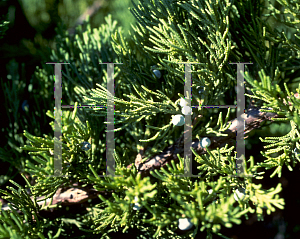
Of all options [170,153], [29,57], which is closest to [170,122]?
[170,153]

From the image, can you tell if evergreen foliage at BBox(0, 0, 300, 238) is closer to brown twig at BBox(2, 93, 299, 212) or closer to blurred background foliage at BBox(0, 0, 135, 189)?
brown twig at BBox(2, 93, 299, 212)

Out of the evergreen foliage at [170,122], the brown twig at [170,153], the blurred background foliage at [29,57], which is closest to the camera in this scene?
the evergreen foliage at [170,122]

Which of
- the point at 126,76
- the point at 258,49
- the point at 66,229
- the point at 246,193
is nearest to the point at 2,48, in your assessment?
the point at 126,76

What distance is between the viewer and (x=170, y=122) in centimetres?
77

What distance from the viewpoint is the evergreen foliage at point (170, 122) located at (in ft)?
2.00

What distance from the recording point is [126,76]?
2.85 feet

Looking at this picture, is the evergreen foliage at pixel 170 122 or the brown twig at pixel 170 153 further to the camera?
the brown twig at pixel 170 153

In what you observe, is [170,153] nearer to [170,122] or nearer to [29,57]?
[170,122]

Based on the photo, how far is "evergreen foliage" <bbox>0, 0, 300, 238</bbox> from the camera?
2.00 feet

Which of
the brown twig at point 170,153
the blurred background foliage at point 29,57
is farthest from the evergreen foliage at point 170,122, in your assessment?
the blurred background foliage at point 29,57

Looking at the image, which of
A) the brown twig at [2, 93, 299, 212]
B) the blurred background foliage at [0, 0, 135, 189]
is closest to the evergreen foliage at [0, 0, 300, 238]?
the brown twig at [2, 93, 299, 212]

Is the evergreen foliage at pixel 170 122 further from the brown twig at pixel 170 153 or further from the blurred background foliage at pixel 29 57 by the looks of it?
the blurred background foliage at pixel 29 57

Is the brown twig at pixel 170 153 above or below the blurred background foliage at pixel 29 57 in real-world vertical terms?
below

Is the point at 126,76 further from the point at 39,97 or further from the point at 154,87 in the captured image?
the point at 39,97
